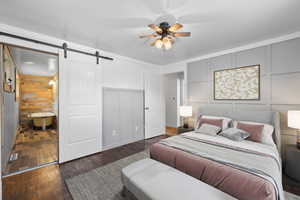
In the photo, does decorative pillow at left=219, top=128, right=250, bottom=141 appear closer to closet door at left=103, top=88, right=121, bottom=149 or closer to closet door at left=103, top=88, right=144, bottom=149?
closet door at left=103, top=88, right=144, bottom=149

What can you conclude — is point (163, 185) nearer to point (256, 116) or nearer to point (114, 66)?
point (256, 116)

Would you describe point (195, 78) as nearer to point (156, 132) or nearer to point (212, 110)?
point (212, 110)

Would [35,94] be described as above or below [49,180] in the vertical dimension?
above

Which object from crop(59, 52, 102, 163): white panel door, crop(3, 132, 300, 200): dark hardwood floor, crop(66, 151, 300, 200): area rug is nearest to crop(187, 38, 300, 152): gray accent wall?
crop(3, 132, 300, 200): dark hardwood floor

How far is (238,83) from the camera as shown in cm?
306

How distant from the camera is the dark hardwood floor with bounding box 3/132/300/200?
69.9 inches

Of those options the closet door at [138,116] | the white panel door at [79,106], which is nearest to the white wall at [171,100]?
the closet door at [138,116]

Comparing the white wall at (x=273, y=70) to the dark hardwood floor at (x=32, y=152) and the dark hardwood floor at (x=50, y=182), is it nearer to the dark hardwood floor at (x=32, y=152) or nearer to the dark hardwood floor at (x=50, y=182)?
the dark hardwood floor at (x=50, y=182)

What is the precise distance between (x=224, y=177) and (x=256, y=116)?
6.78 feet

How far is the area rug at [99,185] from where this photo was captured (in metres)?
1.75

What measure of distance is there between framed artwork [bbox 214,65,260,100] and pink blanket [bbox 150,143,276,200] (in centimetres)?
218

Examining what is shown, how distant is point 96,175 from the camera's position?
7.33 ft

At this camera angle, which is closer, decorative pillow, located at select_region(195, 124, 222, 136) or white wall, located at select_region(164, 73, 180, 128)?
decorative pillow, located at select_region(195, 124, 222, 136)

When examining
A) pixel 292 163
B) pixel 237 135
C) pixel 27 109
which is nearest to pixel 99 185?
pixel 237 135
